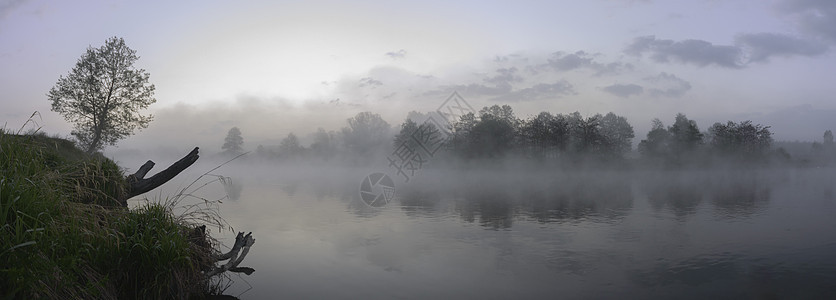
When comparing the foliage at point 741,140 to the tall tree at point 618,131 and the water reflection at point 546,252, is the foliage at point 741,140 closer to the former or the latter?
the tall tree at point 618,131

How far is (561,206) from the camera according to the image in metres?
26.2

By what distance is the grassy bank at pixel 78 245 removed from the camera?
5.06 meters

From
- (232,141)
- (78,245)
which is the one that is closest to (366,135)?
(232,141)

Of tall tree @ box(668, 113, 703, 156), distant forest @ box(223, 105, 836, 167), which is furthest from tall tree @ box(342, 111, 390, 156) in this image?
tall tree @ box(668, 113, 703, 156)

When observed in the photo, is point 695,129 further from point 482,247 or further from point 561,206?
point 482,247

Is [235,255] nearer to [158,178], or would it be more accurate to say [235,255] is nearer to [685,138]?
[158,178]

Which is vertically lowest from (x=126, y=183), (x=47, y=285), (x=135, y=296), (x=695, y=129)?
(x=135, y=296)

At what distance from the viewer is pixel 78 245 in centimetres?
616

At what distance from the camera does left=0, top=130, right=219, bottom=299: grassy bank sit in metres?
5.06

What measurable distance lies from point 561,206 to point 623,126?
82.5m

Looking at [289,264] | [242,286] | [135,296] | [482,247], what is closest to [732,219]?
[482,247]
